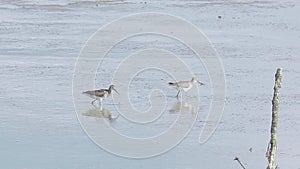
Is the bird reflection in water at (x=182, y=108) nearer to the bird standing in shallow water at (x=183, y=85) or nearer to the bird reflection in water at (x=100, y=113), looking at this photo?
the bird standing in shallow water at (x=183, y=85)

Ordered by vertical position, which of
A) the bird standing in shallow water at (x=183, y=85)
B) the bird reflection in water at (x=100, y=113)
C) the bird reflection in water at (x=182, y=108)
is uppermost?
the bird standing in shallow water at (x=183, y=85)

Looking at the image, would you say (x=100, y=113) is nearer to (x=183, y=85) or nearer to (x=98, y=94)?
(x=98, y=94)

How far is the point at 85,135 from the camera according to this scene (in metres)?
7.38

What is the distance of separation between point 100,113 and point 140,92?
38.9 inches

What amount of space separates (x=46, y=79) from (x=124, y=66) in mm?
1154

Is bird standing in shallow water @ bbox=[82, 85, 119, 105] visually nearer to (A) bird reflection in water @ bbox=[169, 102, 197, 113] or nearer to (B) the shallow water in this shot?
(B) the shallow water

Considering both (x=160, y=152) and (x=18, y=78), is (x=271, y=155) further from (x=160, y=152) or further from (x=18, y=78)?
(x=18, y=78)

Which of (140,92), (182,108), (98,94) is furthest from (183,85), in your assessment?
(98,94)

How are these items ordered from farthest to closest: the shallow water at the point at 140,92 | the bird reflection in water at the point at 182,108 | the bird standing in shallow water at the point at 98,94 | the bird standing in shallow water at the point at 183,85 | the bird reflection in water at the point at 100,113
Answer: the bird standing in shallow water at the point at 183,85 → the bird standing in shallow water at the point at 98,94 → the bird reflection in water at the point at 182,108 → the bird reflection in water at the point at 100,113 → the shallow water at the point at 140,92

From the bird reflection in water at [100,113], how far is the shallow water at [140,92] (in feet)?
0.22

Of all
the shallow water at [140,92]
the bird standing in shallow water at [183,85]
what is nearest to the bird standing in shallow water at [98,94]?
the shallow water at [140,92]

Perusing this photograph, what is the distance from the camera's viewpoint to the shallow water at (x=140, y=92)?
6703mm

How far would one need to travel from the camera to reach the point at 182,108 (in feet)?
27.5

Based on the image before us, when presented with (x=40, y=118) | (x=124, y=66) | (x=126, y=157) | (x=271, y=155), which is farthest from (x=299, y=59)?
(x=271, y=155)
